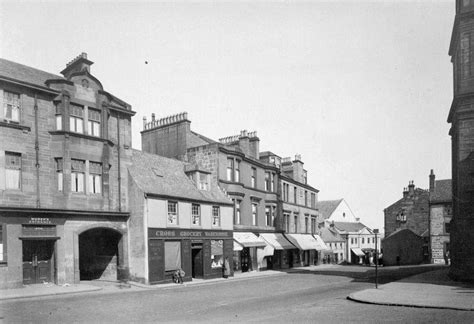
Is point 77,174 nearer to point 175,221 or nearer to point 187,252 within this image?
point 175,221

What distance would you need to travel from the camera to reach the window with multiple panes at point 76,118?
24422 millimetres

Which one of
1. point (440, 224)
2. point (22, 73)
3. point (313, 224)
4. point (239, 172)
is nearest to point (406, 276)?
point (239, 172)

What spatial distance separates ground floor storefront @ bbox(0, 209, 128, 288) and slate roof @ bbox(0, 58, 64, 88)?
697 centimetres

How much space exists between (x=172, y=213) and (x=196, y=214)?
265 centimetres

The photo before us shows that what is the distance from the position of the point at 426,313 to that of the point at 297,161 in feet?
121

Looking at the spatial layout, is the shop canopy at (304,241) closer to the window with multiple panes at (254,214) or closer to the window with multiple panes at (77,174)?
the window with multiple panes at (254,214)

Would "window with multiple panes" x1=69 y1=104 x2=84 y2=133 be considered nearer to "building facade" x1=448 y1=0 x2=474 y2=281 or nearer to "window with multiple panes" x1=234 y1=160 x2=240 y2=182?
"window with multiple panes" x1=234 y1=160 x2=240 y2=182

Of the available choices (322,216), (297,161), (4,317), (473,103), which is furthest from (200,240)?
(322,216)

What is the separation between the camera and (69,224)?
23.6m

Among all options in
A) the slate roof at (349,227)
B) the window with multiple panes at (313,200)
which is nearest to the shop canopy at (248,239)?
the window with multiple panes at (313,200)

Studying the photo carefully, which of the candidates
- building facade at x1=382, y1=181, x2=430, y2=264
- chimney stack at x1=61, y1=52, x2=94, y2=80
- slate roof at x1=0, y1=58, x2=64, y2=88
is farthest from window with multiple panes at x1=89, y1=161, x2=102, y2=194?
building facade at x1=382, y1=181, x2=430, y2=264

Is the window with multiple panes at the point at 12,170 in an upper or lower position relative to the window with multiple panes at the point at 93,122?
lower

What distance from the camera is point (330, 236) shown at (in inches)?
2729

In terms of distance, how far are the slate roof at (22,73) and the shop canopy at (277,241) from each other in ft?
77.2
